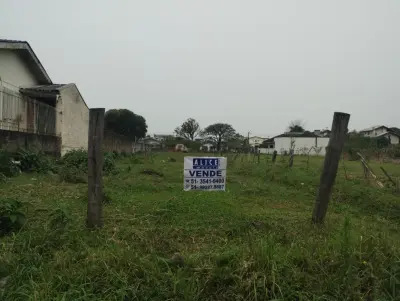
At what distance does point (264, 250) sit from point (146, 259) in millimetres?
1071

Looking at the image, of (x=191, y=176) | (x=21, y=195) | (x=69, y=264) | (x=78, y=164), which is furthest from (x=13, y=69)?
(x=69, y=264)

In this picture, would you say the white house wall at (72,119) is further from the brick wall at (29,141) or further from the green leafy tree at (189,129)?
the green leafy tree at (189,129)

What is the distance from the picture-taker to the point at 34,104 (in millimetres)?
12359

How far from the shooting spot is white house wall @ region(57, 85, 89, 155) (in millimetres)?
14844

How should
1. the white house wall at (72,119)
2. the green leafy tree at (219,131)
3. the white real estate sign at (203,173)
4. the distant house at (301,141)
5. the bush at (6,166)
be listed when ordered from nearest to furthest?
1. the white real estate sign at (203,173)
2. the bush at (6,166)
3. the white house wall at (72,119)
4. the distant house at (301,141)
5. the green leafy tree at (219,131)

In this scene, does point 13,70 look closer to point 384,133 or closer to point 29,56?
point 29,56

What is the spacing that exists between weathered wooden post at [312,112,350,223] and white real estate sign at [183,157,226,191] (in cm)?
153

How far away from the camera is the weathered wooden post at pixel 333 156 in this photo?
3.86 m

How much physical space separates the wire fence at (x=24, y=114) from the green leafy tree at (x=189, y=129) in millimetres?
58503

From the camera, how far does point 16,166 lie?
28.3 feet

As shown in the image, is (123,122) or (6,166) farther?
(123,122)

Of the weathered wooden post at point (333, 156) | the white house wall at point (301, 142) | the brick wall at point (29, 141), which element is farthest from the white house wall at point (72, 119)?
the white house wall at point (301, 142)

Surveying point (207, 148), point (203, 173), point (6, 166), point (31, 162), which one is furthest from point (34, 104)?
point (207, 148)

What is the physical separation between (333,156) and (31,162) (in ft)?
30.0
